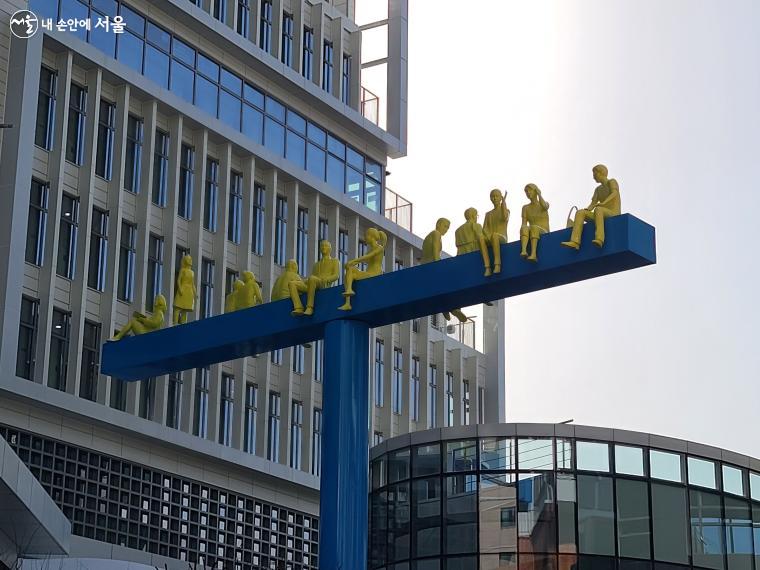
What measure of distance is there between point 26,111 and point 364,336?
Answer: 45.0 ft

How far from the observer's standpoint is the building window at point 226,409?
42594mm

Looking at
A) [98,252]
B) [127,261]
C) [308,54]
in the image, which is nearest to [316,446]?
[127,261]

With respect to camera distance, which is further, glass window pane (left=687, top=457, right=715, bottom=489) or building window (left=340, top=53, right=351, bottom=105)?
building window (left=340, top=53, right=351, bottom=105)

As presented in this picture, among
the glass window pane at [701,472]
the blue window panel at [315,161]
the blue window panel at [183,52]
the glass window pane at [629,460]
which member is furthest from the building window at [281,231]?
the glass window pane at [701,472]

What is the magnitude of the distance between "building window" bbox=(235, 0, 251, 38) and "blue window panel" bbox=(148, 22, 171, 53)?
341cm

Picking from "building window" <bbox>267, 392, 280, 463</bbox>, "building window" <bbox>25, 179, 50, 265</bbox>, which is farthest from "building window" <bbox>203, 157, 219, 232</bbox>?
"building window" <bbox>25, 179, 50, 265</bbox>

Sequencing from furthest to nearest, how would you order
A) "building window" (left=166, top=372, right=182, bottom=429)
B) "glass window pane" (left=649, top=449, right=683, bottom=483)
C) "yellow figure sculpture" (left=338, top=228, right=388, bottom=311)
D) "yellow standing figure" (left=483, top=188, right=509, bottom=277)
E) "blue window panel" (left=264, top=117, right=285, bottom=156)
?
"blue window panel" (left=264, top=117, right=285, bottom=156), "building window" (left=166, top=372, right=182, bottom=429), "glass window pane" (left=649, top=449, right=683, bottom=483), "yellow figure sculpture" (left=338, top=228, right=388, bottom=311), "yellow standing figure" (left=483, top=188, right=509, bottom=277)

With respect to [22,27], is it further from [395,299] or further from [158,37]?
[395,299]

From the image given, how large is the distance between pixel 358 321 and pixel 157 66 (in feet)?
56.1

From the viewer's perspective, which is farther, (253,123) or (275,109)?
(275,109)

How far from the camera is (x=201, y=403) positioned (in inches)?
1657

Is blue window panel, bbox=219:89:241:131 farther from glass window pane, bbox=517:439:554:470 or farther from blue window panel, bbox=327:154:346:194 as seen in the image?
glass window pane, bbox=517:439:554:470

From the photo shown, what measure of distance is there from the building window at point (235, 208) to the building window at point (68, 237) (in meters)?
5.99

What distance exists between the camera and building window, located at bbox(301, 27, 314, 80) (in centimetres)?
4894
